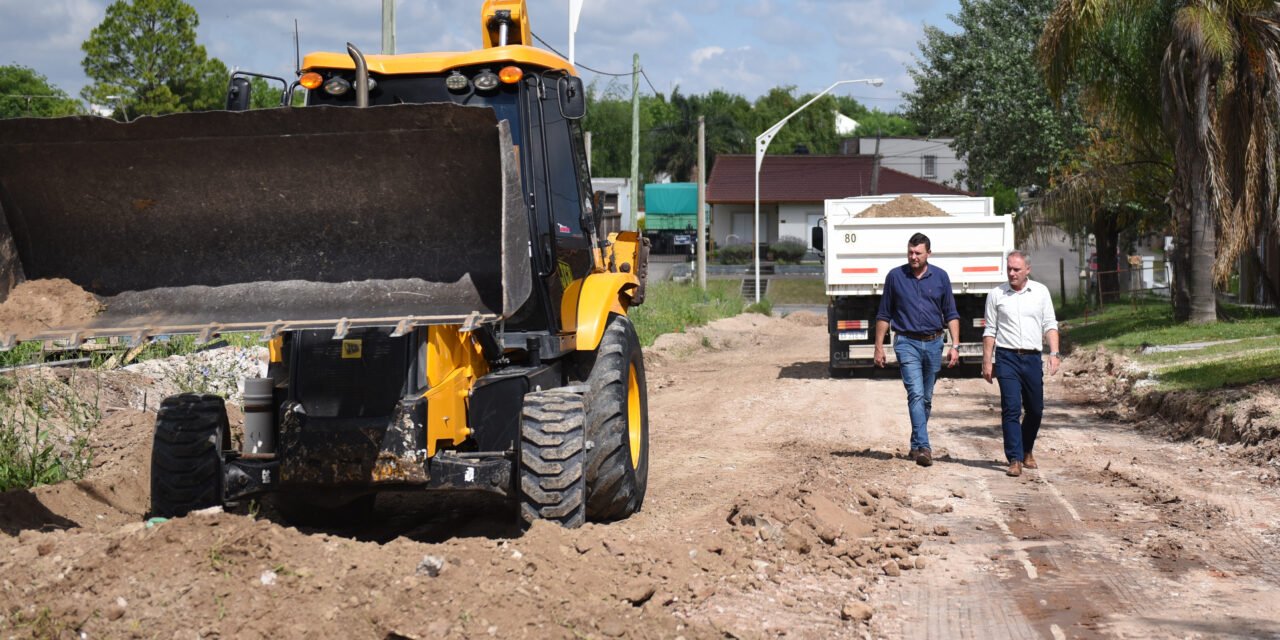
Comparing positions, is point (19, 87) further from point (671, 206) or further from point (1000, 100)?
point (1000, 100)

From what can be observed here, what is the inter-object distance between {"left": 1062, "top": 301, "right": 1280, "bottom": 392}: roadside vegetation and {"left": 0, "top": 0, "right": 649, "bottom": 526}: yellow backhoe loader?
340 inches

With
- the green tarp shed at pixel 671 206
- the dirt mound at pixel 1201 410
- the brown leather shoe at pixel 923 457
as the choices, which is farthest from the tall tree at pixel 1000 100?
the green tarp shed at pixel 671 206

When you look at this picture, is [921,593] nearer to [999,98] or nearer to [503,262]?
[503,262]

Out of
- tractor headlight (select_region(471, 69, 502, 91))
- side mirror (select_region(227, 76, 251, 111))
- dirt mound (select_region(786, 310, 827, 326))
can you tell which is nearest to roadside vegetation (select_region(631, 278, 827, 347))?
dirt mound (select_region(786, 310, 827, 326))

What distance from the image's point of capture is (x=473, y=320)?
5402 mm

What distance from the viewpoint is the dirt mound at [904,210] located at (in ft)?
56.3

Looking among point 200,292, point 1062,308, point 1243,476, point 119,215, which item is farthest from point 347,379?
point 1062,308

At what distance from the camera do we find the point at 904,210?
1720 centimetres

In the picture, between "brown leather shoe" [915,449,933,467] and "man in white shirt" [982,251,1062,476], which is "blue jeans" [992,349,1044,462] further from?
"brown leather shoe" [915,449,933,467]

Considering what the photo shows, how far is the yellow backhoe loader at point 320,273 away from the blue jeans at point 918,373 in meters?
3.90

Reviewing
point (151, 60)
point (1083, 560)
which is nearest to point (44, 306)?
point (1083, 560)

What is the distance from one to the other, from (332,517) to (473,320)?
2.48m

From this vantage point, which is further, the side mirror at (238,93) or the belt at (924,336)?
the belt at (924,336)

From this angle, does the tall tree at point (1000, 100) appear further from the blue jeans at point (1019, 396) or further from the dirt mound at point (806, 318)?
the blue jeans at point (1019, 396)
